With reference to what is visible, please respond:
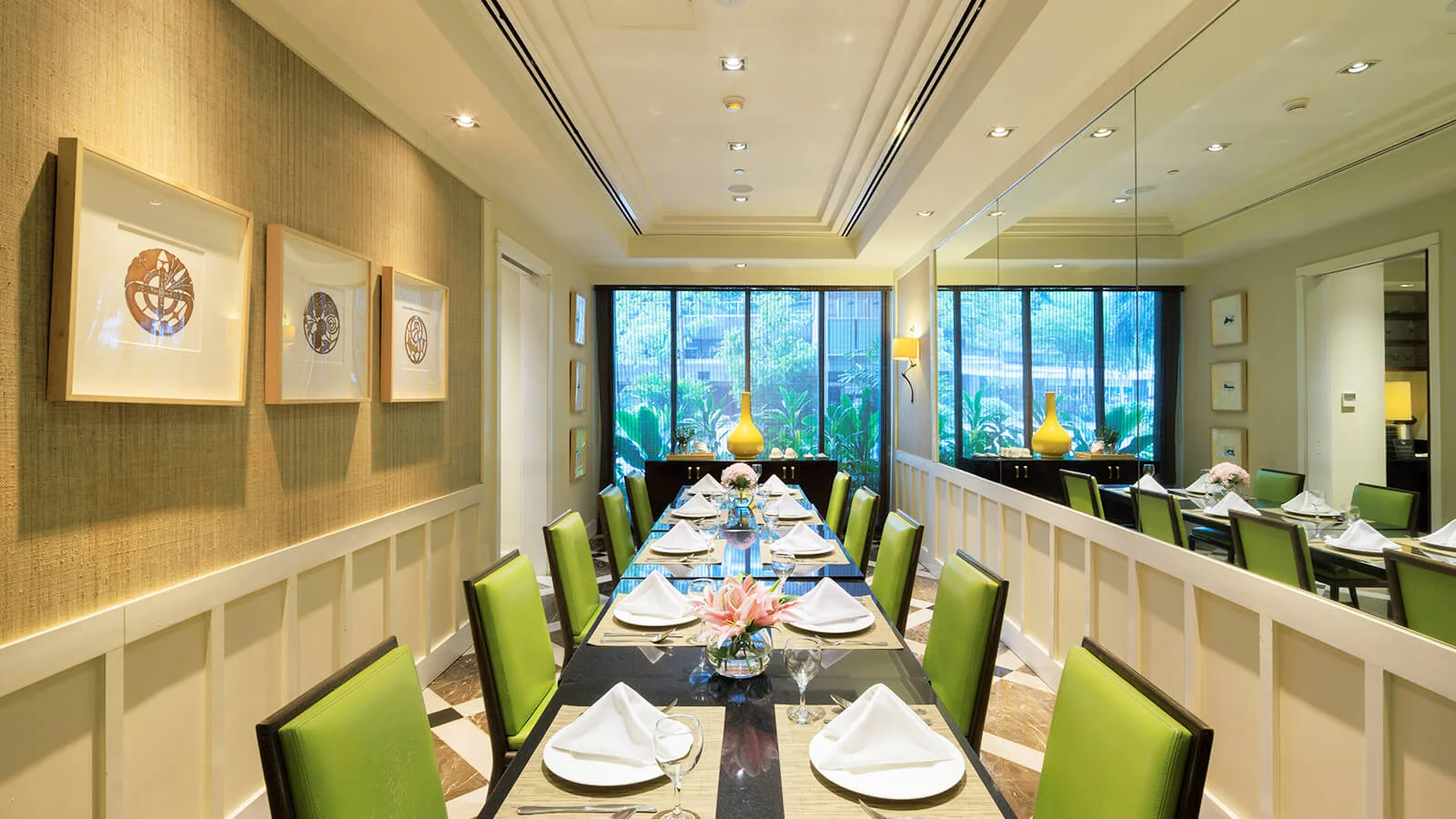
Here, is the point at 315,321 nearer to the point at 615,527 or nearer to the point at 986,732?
the point at 615,527

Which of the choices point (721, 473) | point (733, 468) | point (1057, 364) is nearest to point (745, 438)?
point (721, 473)

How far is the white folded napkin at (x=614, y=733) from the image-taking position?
119 centimetres

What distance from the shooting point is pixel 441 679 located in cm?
333

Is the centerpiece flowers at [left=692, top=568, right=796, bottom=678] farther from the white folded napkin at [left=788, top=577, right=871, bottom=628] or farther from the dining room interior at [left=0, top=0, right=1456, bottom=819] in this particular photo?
the white folded napkin at [left=788, top=577, right=871, bottom=628]

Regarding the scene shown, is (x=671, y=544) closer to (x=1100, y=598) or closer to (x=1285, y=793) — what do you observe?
(x=1100, y=598)

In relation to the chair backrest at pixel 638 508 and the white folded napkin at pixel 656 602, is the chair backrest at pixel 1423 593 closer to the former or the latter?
the white folded napkin at pixel 656 602

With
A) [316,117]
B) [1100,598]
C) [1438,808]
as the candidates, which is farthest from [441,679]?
[1438,808]

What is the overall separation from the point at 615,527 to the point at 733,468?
2.26 feet

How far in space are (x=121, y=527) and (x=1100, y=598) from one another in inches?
127

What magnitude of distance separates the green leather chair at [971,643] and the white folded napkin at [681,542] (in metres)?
1.12

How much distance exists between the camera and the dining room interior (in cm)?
136

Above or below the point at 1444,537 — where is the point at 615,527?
below

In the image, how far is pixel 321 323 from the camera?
237 centimetres

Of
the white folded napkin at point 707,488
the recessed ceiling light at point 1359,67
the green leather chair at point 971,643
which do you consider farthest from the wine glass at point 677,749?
the white folded napkin at point 707,488
